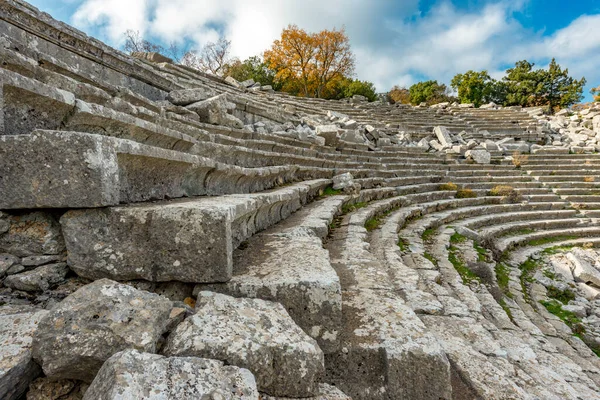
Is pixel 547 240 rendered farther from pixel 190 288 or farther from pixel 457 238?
pixel 190 288

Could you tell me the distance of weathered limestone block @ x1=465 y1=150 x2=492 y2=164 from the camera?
13.1 metres

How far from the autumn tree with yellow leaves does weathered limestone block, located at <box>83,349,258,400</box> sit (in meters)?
31.3

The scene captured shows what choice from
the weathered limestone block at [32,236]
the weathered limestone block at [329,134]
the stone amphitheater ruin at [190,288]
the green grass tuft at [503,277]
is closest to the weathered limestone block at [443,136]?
the weathered limestone block at [329,134]

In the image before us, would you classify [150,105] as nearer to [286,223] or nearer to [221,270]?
[286,223]

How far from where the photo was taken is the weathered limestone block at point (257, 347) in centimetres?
119

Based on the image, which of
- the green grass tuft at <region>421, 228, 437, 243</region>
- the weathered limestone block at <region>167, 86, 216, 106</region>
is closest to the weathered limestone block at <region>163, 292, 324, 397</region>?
the green grass tuft at <region>421, 228, 437, 243</region>

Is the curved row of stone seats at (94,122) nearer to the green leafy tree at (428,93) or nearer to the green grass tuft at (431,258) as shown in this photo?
the green grass tuft at (431,258)

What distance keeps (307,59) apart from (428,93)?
14.0 meters

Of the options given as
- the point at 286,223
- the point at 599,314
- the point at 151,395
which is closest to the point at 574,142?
the point at 599,314

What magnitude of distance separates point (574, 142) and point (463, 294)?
18.0 meters

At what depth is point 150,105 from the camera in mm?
4328

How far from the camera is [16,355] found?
3.72 ft

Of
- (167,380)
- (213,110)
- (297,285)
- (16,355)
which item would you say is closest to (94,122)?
(16,355)

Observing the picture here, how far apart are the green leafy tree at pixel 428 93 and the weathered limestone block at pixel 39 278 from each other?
3651 cm
